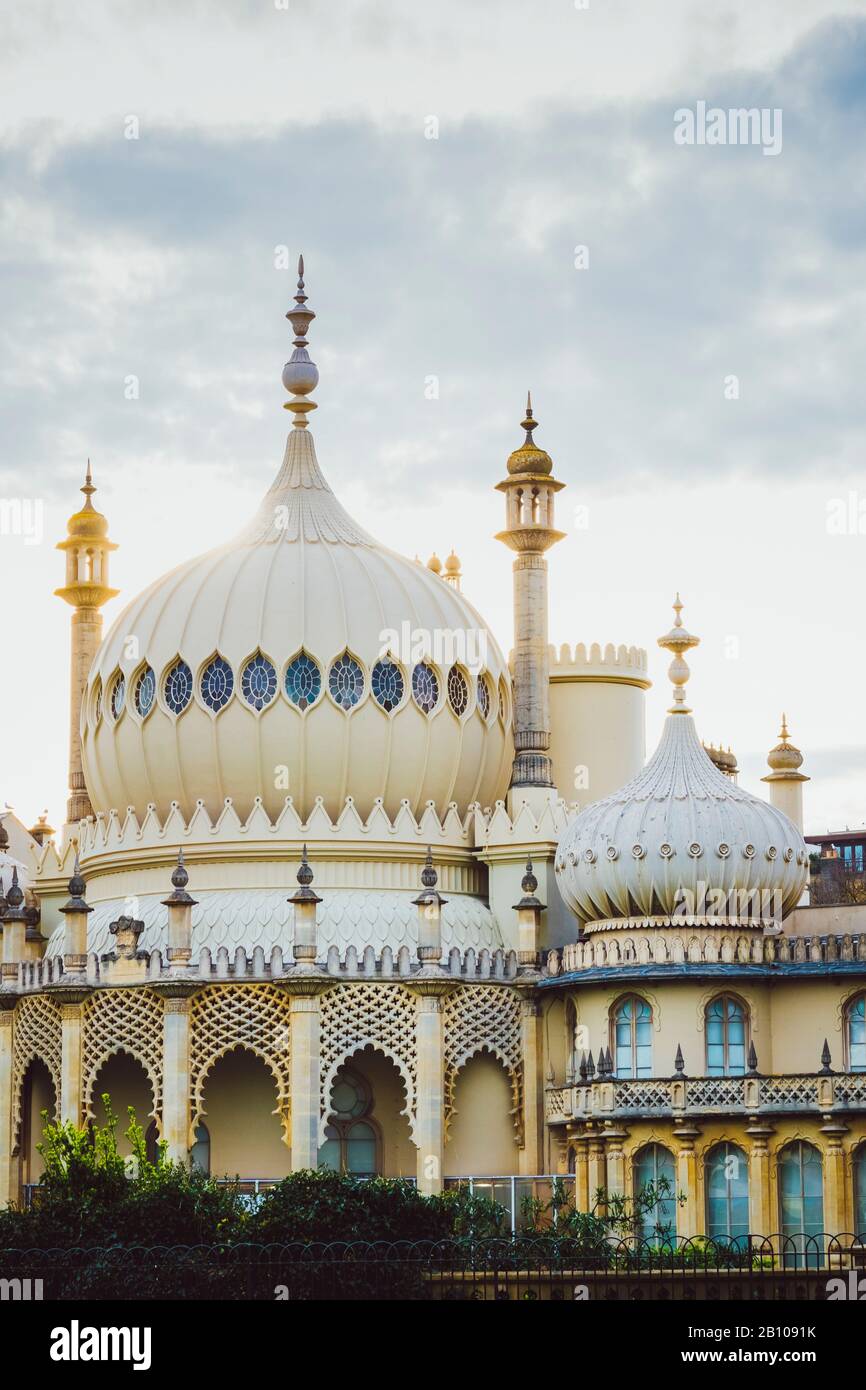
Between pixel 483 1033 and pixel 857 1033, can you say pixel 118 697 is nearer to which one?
pixel 483 1033

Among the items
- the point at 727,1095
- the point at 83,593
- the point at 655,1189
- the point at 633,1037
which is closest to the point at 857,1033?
the point at 727,1095

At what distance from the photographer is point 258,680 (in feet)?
138

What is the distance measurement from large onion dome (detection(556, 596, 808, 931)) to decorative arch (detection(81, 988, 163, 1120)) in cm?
651

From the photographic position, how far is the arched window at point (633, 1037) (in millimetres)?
37938

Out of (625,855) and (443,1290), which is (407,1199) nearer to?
(443,1290)

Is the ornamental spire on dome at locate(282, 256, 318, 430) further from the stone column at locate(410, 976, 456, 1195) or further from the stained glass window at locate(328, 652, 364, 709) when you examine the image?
the stone column at locate(410, 976, 456, 1195)

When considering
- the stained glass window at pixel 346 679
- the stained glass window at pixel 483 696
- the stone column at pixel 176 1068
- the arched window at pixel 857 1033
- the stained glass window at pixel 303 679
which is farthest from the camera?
the stained glass window at pixel 483 696

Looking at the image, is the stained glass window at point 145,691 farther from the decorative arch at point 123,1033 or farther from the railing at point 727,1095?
the railing at point 727,1095

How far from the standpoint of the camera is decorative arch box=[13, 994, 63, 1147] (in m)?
41.3

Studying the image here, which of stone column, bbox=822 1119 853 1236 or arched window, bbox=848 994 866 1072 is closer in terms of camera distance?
stone column, bbox=822 1119 853 1236

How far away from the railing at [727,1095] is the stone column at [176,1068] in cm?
616

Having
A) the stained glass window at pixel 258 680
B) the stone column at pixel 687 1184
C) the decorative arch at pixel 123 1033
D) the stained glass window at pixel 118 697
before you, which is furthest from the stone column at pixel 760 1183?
the stained glass window at pixel 118 697

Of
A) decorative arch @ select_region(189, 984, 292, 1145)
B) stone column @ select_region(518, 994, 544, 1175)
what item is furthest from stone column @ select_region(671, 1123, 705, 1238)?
decorative arch @ select_region(189, 984, 292, 1145)

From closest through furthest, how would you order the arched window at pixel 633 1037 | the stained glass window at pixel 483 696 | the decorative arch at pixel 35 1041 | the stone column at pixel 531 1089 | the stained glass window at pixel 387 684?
1. the arched window at pixel 633 1037
2. the stone column at pixel 531 1089
3. the decorative arch at pixel 35 1041
4. the stained glass window at pixel 387 684
5. the stained glass window at pixel 483 696
